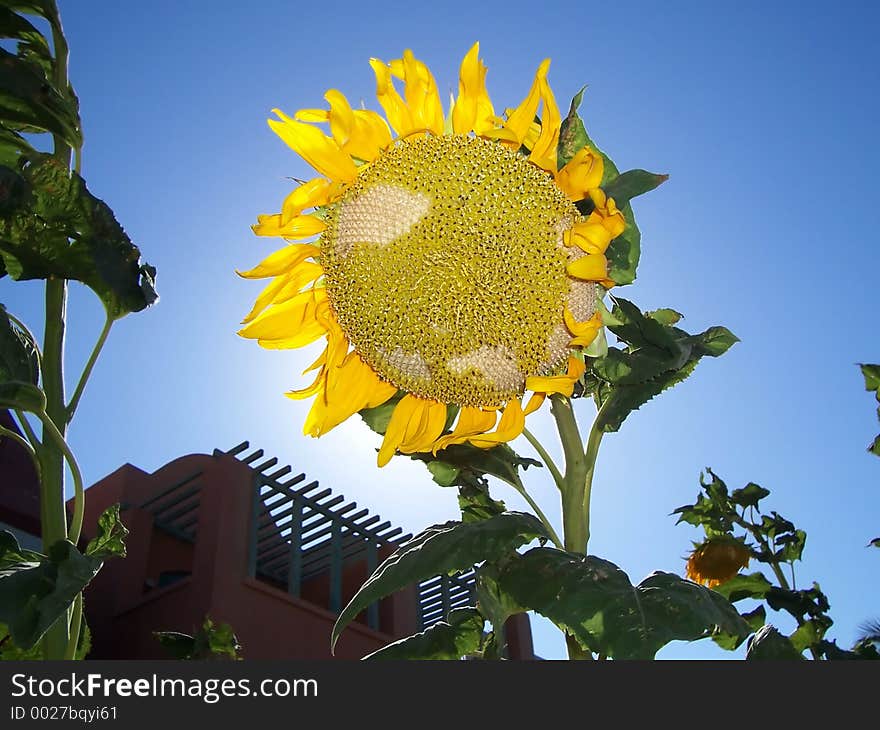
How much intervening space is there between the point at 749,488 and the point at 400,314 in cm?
247

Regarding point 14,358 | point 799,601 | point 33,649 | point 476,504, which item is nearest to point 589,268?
point 476,504

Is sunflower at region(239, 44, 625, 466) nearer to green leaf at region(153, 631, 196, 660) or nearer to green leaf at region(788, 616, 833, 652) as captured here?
green leaf at region(788, 616, 833, 652)

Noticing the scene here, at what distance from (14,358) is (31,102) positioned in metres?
0.49

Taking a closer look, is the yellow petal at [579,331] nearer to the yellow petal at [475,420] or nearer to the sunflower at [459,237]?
the sunflower at [459,237]

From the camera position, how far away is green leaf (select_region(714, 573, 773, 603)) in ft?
8.59

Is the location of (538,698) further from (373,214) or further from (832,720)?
(373,214)

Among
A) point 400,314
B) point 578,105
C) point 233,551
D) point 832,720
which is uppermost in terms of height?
point 233,551

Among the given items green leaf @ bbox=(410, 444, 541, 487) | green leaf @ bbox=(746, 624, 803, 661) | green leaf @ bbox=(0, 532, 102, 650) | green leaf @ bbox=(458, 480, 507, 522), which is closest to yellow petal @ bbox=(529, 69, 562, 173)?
green leaf @ bbox=(410, 444, 541, 487)

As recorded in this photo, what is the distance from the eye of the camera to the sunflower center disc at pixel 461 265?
2.32 ft

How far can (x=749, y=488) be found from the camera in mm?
2861

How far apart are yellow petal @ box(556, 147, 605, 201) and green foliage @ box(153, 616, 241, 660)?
3.89m

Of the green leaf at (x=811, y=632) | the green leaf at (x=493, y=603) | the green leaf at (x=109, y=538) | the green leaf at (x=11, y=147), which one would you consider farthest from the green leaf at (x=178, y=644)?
the green leaf at (x=493, y=603)

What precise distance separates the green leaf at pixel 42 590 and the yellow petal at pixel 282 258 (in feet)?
2.01

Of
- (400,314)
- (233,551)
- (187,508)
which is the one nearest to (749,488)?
(400,314)
